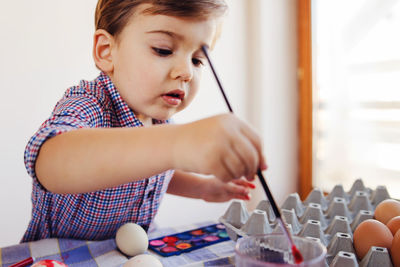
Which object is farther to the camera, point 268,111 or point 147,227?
point 268,111

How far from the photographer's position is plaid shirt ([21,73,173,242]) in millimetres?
617

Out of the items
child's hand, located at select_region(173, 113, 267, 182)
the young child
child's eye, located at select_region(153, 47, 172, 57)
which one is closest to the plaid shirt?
the young child

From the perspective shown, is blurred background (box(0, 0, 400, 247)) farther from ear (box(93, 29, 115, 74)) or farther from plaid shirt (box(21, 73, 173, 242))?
ear (box(93, 29, 115, 74))

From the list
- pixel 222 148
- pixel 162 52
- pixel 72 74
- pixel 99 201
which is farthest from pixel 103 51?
pixel 72 74

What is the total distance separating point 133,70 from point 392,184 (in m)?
1.29

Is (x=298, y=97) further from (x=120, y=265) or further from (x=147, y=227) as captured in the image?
Answer: (x=120, y=265)

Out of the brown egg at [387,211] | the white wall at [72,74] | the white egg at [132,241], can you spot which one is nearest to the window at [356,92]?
the white wall at [72,74]

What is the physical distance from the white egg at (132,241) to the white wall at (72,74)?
922mm

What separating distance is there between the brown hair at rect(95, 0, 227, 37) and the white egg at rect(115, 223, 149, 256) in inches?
12.6

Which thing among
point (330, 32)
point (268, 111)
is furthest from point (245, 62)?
point (330, 32)

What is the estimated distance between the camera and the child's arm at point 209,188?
2.22 ft

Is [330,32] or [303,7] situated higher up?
[303,7]

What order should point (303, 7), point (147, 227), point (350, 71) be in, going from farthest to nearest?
point (303, 7) → point (350, 71) → point (147, 227)

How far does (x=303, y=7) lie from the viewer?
182 centimetres
